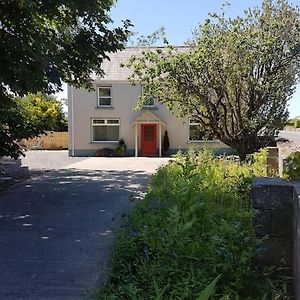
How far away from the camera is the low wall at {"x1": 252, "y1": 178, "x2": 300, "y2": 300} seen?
415 centimetres

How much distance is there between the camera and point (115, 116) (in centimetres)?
2806

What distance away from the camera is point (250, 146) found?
51.8 ft

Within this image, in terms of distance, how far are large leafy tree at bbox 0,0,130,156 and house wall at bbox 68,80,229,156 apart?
1553 cm

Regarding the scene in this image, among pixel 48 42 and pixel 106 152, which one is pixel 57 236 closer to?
pixel 48 42

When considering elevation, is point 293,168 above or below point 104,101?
below

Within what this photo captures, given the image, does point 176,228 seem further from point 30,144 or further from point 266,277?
point 30,144

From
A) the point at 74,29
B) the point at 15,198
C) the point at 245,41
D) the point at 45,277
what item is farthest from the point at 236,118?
the point at 45,277

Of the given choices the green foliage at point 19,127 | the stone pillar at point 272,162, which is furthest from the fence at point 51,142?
the stone pillar at point 272,162

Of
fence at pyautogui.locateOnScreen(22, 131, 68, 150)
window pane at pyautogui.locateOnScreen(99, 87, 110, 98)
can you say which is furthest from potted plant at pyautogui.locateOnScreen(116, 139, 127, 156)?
fence at pyautogui.locateOnScreen(22, 131, 68, 150)

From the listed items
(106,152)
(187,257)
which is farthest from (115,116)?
(187,257)

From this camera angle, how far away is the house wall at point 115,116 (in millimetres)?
27953

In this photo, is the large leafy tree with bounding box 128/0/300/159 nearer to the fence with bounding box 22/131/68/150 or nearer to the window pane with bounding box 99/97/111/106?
the window pane with bounding box 99/97/111/106

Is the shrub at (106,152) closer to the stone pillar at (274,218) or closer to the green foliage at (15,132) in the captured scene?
the green foliage at (15,132)

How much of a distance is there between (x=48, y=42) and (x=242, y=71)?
26.1 feet
